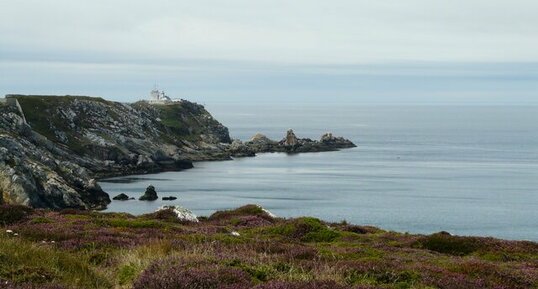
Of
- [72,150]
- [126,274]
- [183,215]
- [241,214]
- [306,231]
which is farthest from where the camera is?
[72,150]

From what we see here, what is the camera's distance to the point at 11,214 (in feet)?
93.1

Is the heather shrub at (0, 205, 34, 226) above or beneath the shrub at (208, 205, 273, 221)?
above

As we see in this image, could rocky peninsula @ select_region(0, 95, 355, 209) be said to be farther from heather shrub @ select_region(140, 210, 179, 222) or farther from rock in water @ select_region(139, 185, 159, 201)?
heather shrub @ select_region(140, 210, 179, 222)

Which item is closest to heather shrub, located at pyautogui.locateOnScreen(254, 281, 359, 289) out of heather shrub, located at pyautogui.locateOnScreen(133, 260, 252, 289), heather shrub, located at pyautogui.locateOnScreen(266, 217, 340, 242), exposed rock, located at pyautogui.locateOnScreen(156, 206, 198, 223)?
heather shrub, located at pyautogui.locateOnScreen(133, 260, 252, 289)

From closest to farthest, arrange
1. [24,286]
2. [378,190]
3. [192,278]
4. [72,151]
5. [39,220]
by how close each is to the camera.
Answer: [24,286] → [192,278] → [39,220] → [378,190] → [72,151]

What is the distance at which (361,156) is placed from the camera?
197500mm

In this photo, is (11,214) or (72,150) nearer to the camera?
(11,214)

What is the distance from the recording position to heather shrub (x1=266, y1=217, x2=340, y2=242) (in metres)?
29.9

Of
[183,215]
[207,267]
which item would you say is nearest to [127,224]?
[183,215]

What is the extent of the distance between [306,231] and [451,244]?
21.7ft

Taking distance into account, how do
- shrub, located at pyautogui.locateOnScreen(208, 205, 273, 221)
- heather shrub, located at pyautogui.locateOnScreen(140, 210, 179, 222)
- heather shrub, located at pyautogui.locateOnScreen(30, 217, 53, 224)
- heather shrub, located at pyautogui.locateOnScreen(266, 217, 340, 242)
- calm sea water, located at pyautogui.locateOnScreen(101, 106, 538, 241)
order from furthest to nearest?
calm sea water, located at pyautogui.locateOnScreen(101, 106, 538, 241) < shrub, located at pyautogui.locateOnScreen(208, 205, 273, 221) < heather shrub, located at pyautogui.locateOnScreen(140, 210, 179, 222) < heather shrub, located at pyautogui.locateOnScreen(266, 217, 340, 242) < heather shrub, located at pyautogui.locateOnScreen(30, 217, 53, 224)

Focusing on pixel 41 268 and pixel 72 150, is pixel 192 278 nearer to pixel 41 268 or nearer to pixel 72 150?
pixel 41 268

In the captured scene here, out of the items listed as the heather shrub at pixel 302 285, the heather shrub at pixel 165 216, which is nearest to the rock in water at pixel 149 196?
the heather shrub at pixel 165 216

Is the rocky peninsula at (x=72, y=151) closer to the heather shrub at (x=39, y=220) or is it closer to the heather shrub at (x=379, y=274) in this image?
the heather shrub at (x=39, y=220)
